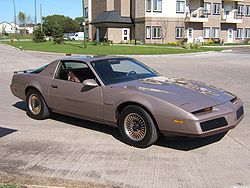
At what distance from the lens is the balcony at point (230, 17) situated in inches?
2138

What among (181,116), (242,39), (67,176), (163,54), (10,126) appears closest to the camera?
(67,176)

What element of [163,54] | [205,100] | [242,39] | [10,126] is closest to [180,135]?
[205,100]

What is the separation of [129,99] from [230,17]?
53.7m

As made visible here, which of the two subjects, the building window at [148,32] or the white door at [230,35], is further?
the white door at [230,35]

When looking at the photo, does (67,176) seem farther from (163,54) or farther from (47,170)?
(163,54)

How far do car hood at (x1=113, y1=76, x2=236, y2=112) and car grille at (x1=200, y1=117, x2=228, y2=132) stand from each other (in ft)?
0.77

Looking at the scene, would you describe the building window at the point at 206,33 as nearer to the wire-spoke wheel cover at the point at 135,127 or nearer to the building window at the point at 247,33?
the building window at the point at 247,33

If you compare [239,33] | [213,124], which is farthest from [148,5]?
[213,124]

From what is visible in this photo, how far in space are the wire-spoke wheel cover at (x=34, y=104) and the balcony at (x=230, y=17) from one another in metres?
50.7

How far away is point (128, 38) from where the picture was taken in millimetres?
52062

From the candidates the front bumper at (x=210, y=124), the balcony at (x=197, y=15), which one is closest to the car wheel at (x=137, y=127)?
the front bumper at (x=210, y=124)

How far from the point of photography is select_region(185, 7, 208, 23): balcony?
50225 mm

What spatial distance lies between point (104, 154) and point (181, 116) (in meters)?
1.29

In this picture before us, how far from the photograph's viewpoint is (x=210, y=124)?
5094mm
